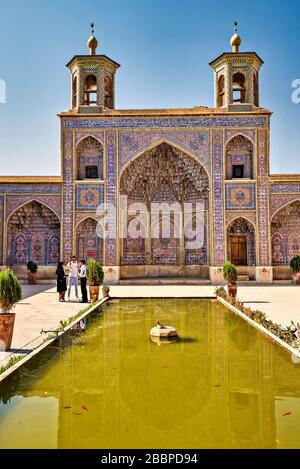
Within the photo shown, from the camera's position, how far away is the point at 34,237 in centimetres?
1539

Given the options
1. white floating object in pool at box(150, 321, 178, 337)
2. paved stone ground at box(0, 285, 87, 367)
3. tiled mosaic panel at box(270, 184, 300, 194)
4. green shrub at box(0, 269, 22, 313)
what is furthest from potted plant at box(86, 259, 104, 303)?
tiled mosaic panel at box(270, 184, 300, 194)

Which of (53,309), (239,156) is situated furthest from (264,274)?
(53,309)

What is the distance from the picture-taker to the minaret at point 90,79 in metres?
15.0

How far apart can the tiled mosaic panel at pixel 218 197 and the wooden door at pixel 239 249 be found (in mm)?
923

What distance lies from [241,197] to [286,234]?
2.53 meters

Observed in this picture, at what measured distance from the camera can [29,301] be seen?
373 inches

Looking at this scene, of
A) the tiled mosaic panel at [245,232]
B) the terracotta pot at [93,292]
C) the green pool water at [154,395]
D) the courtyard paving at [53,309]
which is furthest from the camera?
the tiled mosaic panel at [245,232]

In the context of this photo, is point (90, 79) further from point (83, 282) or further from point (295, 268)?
point (295, 268)

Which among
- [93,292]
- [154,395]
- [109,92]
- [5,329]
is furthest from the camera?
[109,92]

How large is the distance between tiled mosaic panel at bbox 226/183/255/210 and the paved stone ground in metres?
7.17

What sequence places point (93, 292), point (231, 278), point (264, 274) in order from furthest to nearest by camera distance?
point (264, 274) → point (231, 278) → point (93, 292)

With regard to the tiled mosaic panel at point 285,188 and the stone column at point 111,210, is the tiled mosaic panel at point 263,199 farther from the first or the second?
the stone column at point 111,210

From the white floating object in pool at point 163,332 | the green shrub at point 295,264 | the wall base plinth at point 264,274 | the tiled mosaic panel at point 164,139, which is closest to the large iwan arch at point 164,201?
the tiled mosaic panel at point 164,139

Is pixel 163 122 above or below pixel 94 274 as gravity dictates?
above
